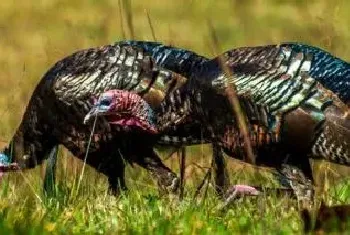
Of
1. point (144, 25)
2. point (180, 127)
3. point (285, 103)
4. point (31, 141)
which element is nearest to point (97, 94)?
point (180, 127)

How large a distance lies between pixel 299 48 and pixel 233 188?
0.75 metres

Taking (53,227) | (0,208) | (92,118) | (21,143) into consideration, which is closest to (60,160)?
(21,143)

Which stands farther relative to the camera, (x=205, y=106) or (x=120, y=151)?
(x=120, y=151)

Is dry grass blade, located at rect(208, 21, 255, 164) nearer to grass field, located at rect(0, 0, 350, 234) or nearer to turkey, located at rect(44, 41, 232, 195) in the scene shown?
grass field, located at rect(0, 0, 350, 234)

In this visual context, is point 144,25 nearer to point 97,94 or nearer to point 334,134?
point 97,94

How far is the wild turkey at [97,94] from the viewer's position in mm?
6883

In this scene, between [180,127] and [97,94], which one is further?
[97,94]

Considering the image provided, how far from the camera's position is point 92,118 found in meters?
6.86

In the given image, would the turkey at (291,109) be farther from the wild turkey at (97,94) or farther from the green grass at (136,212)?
the wild turkey at (97,94)

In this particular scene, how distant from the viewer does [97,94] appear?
6875mm

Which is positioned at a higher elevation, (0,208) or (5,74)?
(5,74)

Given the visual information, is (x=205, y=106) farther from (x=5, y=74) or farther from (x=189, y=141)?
(x=5, y=74)

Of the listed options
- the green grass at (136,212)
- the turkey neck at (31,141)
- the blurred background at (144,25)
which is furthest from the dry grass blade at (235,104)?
the blurred background at (144,25)

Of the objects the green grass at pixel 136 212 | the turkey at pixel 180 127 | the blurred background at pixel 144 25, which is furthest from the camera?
the blurred background at pixel 144 25
